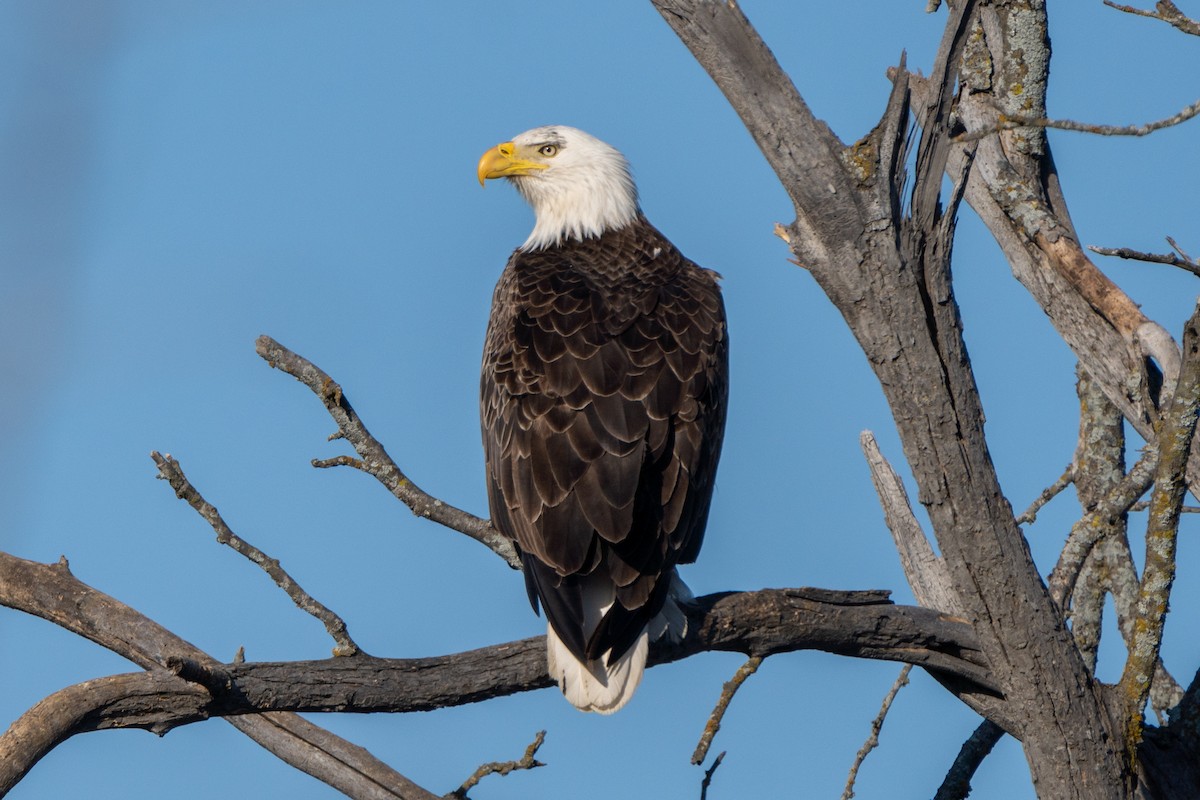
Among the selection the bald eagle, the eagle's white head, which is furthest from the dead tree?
the eagle's white head

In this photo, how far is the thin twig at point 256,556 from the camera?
3934mm

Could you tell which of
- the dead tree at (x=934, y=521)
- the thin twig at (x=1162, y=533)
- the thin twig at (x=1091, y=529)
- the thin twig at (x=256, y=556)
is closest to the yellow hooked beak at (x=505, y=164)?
the dead tree at (x=934, y=521)

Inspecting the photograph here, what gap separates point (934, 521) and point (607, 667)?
1250mm

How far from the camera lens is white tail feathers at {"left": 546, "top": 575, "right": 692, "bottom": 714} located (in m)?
4.53

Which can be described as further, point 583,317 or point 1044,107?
point 1044,107

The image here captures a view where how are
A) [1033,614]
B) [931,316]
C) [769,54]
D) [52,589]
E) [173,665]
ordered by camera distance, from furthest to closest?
[52,589] < [1033,614] < [931,316] < [769,54] < [173,665]

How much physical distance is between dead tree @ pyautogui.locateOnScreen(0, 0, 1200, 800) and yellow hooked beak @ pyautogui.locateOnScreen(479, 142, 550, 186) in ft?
7.67

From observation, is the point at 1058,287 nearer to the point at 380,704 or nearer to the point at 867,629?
the point at 867,629

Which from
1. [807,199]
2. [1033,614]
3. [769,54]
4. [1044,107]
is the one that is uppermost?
[1044,107]

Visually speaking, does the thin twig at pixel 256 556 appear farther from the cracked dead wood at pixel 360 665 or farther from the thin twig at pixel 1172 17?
the thin twig at pixel 1172 17

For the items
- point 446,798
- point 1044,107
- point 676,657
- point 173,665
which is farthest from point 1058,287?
point 173,665

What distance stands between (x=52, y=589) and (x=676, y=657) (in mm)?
2055

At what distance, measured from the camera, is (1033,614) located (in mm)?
4195

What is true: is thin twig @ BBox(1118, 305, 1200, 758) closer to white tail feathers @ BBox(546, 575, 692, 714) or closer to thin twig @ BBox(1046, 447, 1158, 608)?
thin twig @ BBox(1046, 447, 1158, 608)
